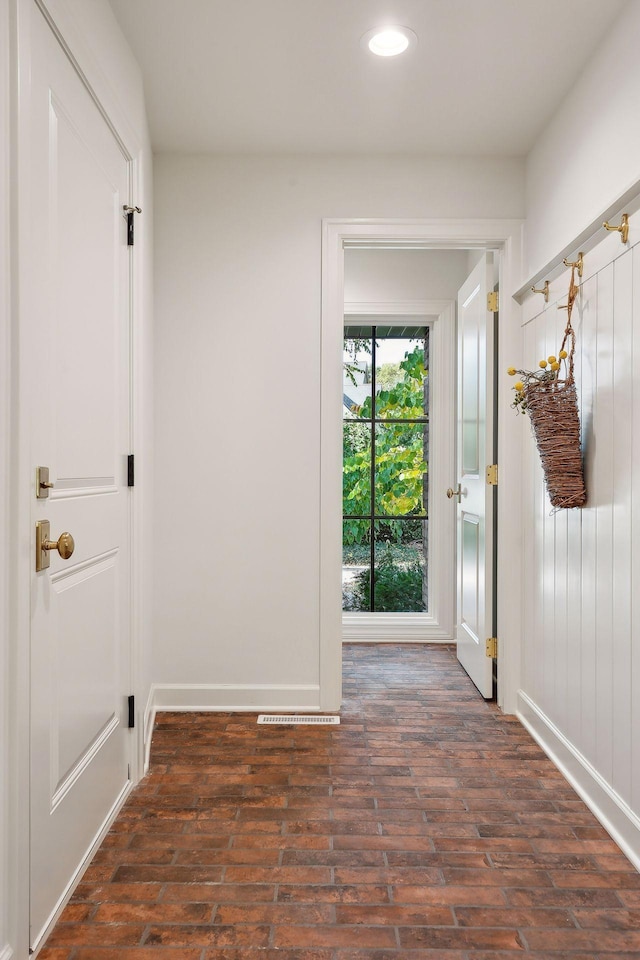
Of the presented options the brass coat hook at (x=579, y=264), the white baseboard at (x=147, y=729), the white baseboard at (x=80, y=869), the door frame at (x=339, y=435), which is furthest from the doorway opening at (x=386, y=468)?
the white baseboard at (x=80, y=869)

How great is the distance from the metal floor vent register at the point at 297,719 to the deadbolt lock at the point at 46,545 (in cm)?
172

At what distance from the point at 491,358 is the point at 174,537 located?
173 centimetres

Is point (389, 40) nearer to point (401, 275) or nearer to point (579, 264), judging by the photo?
point (579, 264)

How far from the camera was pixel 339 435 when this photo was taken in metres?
3.16

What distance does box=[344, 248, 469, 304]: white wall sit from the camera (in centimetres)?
437

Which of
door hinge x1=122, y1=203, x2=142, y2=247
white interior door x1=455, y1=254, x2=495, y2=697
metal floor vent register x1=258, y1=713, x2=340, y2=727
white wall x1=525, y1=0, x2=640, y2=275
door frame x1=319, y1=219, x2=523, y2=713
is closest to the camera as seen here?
white wall x1=525, y1=0, x2=640, y2=275

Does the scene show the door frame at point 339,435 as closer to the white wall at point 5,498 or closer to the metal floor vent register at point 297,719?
the metal floor vent register at point 297,719

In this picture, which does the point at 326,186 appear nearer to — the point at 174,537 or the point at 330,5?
the point at 330,5

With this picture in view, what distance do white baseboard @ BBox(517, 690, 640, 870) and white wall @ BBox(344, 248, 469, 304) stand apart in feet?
8.44

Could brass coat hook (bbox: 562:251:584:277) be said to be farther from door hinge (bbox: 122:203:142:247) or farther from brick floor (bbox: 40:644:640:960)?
brick floor (bbox: 40:644:640:960)

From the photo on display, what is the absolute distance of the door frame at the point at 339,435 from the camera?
10.3 ft

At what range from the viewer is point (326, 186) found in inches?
124

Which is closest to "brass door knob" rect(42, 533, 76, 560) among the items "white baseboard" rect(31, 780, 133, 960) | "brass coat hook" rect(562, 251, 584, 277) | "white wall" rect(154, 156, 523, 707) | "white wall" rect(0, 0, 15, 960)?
"white wall" rect(0, 0, 15, 960)

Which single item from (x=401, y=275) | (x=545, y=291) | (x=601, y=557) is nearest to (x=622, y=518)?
(x=601, y=557)
